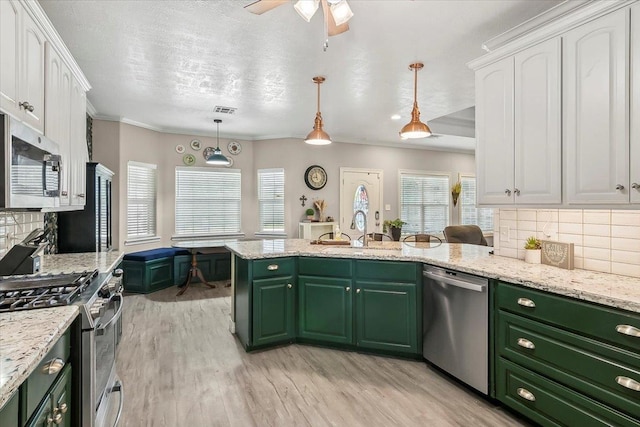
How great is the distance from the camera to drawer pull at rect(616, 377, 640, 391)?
1.58 meters

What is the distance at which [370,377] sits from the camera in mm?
2668

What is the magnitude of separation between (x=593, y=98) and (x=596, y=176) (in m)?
0.46

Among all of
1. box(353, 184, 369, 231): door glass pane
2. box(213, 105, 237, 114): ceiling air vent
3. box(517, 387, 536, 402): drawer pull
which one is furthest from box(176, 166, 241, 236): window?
box(517, 387, 536, 402): drawer pull

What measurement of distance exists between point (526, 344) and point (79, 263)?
334 centimetres

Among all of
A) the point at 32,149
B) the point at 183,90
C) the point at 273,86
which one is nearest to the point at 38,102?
the point at 32,149

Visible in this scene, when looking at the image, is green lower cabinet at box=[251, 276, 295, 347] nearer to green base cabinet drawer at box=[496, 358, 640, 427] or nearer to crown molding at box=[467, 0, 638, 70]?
green base cabinet drawer at box=[496, 358, 640, 427]

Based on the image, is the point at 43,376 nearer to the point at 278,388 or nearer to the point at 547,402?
the point at 278,388

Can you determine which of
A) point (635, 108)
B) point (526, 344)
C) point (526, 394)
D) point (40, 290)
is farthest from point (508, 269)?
point (40, 290)

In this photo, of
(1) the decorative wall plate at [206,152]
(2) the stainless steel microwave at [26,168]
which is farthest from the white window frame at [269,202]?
(2) the stainless steel microwave at [26,168]

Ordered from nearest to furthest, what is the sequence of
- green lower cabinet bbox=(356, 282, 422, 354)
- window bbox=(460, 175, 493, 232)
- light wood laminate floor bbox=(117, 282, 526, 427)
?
1. light wood laminate floor bbox=(117, 282, 526, 427)
2. green lower cabinet bbox=(356, 282, 422, 354)
3. window bbox=(460, 175, 493, 232)

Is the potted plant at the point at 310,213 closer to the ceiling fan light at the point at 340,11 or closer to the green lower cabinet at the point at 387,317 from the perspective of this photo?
the green lower cabinet at the point at 387,317

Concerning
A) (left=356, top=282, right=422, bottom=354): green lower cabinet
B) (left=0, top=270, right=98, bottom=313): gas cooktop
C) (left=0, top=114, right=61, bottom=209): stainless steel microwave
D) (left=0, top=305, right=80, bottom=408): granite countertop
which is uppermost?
(left=0, top=114, right=61, bottom=209): stainless steel microwave

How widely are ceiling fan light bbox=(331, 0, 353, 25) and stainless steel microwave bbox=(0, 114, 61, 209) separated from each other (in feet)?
5.30

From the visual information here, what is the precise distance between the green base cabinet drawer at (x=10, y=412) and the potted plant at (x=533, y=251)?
289 cm
